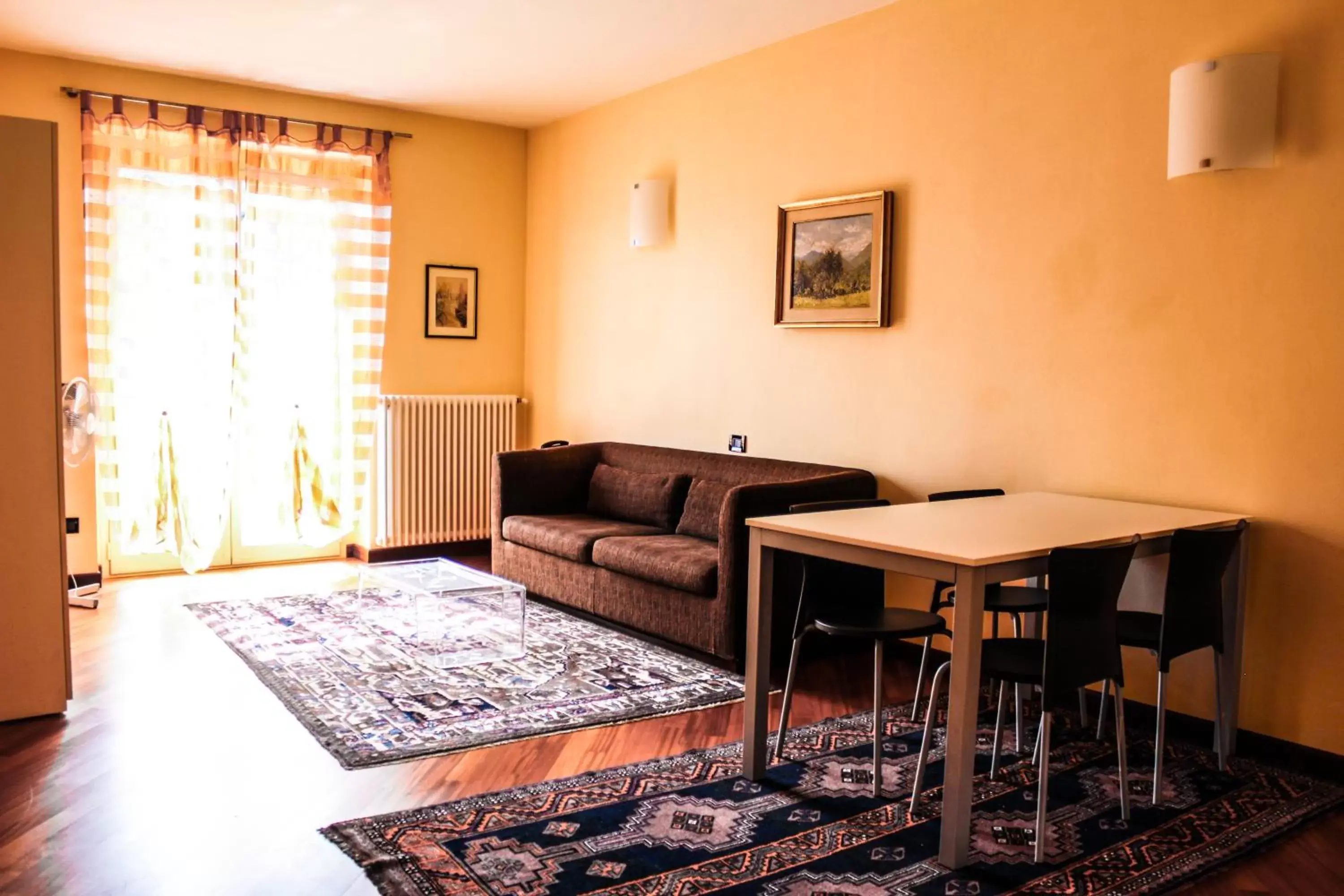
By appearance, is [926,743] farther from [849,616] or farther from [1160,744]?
[1160,744]

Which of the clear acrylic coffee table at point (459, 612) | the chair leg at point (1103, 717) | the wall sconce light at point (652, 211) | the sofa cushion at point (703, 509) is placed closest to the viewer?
the chair leg at point (1103, 717)

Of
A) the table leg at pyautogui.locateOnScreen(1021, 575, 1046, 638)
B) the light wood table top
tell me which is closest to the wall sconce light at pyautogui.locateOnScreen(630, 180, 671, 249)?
the light wood table top

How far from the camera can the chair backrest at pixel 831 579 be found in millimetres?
3369

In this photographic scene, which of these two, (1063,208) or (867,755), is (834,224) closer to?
(1063,208)

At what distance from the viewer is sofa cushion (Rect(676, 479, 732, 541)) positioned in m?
5.20

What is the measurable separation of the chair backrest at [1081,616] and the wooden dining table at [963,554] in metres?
0.09

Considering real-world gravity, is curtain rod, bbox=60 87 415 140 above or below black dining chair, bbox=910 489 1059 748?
above

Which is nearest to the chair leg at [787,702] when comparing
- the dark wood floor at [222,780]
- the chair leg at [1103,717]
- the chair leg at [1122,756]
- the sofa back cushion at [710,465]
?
the dark wood floor at [222,780]

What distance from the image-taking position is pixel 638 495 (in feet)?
18.8

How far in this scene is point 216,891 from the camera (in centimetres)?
248

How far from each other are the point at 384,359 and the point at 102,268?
171 cm

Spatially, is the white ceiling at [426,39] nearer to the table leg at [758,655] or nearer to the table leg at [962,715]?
the table leg at [758,655]

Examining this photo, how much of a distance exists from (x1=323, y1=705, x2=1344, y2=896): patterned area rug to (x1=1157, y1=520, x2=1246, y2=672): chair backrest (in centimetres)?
47

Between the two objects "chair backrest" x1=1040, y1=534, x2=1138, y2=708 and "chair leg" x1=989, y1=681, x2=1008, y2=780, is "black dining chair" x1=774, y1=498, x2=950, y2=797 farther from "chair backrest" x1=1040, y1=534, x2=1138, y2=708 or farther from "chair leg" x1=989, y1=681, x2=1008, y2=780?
"chair backrest" x1=1040, y1=534, x2=1138, y2=708
